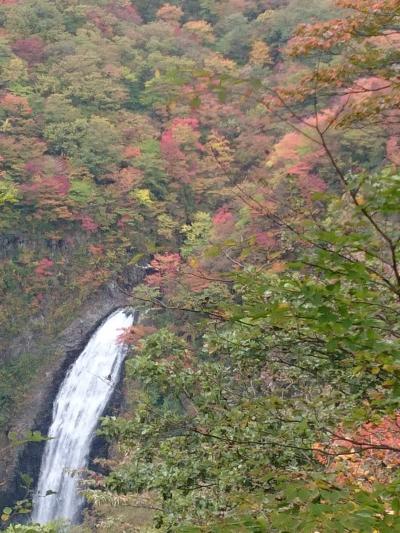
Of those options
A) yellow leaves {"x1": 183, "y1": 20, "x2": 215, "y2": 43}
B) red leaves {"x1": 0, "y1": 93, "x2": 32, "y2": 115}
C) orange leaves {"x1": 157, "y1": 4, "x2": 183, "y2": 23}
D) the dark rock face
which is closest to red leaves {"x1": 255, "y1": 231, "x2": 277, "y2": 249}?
the dark rock face

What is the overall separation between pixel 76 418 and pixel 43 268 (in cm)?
546

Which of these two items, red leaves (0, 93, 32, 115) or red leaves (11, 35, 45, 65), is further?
red leaves (11, 35, 45, 65)

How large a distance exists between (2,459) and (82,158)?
35.7 feet

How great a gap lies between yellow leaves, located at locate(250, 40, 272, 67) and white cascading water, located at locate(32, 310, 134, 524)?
48.4 feet

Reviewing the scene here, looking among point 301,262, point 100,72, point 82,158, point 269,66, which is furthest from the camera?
point 269,66

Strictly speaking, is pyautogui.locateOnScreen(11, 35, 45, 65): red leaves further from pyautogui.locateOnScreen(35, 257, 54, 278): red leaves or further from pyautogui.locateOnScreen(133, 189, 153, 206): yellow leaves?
pyautogui.locateOnScreen(35, 257, 54, 278): red leaves

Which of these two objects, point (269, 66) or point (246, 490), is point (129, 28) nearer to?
point (269, 66)

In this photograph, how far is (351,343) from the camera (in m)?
1.92

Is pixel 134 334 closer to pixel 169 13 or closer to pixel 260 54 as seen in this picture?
pixel 260 54

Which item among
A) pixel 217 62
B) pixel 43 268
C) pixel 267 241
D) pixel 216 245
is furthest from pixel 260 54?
pixel 216 245

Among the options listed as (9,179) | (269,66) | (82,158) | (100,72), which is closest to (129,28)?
(100,72)

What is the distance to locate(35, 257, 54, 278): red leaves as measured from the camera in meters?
18.9

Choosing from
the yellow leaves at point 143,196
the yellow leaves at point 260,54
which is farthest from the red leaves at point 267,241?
the yellow leaves at point 260,54

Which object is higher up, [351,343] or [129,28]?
[129,28]
